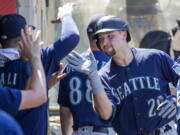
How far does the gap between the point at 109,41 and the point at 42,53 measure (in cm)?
54

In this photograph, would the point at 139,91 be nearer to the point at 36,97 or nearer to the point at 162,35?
the point at 36,97

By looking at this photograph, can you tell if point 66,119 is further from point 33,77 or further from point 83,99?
point 33,77

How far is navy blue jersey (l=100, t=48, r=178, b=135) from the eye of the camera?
4566 mm

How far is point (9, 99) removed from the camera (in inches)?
129

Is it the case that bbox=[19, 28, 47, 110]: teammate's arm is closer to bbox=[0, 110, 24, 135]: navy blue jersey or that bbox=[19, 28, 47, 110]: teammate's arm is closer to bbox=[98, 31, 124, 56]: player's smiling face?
bbox=[98, 31, 124, 56]: player's smiling face

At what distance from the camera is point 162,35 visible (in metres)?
7.85

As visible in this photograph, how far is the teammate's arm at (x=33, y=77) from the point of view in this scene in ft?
11.1

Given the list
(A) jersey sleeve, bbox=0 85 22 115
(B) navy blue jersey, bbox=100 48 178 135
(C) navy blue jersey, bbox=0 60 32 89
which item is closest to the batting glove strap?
(B) navy blue jersey, bbox=100 48 178 135

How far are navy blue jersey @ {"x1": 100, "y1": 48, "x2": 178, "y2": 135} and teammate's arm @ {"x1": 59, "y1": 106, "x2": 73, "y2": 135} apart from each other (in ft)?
2.37

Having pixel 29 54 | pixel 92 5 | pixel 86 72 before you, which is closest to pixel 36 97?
pixel 29 54

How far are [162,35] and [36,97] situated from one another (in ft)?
15.3

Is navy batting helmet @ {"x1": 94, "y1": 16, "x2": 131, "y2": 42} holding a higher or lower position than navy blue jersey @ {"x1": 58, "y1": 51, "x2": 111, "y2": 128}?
higher

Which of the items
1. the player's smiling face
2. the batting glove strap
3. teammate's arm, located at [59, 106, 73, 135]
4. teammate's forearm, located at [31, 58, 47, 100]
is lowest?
teammate's arm, located at [59, 106, 73, 135]

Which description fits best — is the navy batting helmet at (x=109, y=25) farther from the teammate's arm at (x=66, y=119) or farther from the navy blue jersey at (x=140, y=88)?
the teammate's arm at (x=66, y=119)
